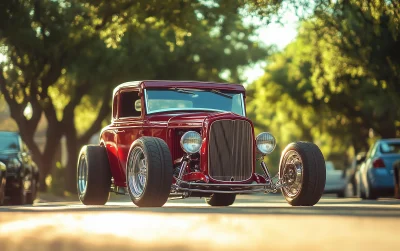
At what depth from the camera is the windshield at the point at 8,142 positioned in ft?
83.6

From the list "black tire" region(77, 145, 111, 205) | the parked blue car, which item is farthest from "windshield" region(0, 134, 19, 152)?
the parked blue car

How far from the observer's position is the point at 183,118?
16391 mm

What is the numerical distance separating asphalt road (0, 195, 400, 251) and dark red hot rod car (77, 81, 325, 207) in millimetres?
1473

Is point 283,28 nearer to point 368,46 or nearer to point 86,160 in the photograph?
point 368,46

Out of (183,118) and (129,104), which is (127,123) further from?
(183,118)

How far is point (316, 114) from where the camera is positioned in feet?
175

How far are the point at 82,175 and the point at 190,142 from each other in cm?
364

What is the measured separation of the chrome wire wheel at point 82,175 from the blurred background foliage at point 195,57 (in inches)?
365

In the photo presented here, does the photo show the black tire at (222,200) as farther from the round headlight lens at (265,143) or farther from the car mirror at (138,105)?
the round headlight lens at (265,143)

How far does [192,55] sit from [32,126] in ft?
23.9

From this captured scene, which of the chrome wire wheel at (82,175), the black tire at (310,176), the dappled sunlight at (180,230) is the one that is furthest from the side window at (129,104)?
the dappled sunlight at (180,230)

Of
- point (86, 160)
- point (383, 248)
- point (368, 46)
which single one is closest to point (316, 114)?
point (368, 46)

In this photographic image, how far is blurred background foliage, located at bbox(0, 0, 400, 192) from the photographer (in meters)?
30.2

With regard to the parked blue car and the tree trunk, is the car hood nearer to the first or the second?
the parked blue car
